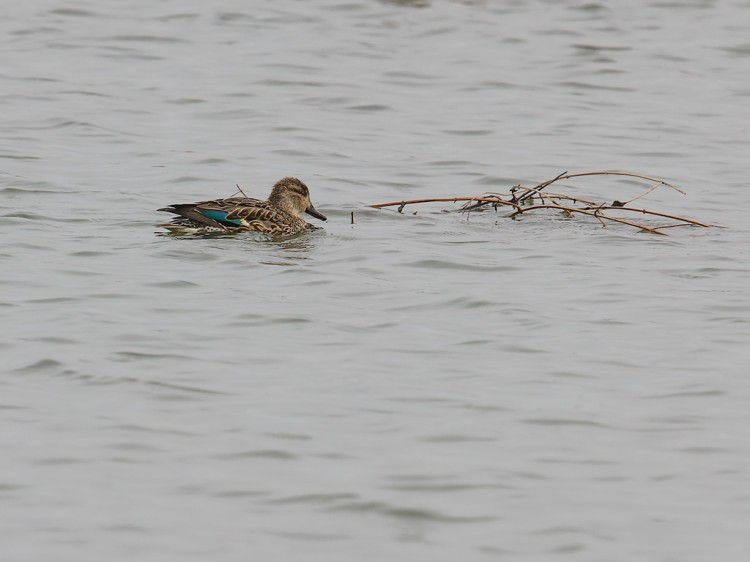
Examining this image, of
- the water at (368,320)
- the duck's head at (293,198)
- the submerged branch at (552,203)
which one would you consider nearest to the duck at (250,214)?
the duck's head at (293,198)

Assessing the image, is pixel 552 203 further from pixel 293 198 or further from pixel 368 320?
pixel 368 320

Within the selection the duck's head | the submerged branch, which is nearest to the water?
the submerged branch

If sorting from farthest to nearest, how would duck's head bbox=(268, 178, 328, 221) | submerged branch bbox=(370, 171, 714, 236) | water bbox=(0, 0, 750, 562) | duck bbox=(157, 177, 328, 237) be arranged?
duck's head bbox=(268, 178, 328, 221)
submerged branch bbox=(370, 171, 714, 236)
duck bbox=(157, 177, 328, 237)
water bbox=(0, 0, 750, 562)

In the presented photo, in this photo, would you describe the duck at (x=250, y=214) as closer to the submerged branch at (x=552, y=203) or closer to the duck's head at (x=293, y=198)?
the duck's head at (x=293, y=198)

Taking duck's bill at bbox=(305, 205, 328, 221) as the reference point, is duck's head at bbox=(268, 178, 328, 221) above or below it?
above

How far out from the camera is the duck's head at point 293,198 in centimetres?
1416

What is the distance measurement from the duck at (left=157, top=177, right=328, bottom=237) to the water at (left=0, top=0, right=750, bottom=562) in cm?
17

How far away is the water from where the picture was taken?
7.13 m

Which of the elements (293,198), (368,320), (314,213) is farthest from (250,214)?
(368,320)

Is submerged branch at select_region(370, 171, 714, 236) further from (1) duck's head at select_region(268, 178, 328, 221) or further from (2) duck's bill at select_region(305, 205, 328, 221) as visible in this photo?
(1) duck's head at select_region(268, 178, 328, 221)

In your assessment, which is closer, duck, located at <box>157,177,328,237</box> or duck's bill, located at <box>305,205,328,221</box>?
duck, located at <box>157,177,328,237</box>

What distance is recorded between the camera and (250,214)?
13680 mm

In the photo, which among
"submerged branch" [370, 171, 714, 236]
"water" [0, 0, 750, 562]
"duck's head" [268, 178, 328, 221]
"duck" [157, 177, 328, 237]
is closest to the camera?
"water" [0, 0, 750, 562]

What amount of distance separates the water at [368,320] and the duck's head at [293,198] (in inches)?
10.9
